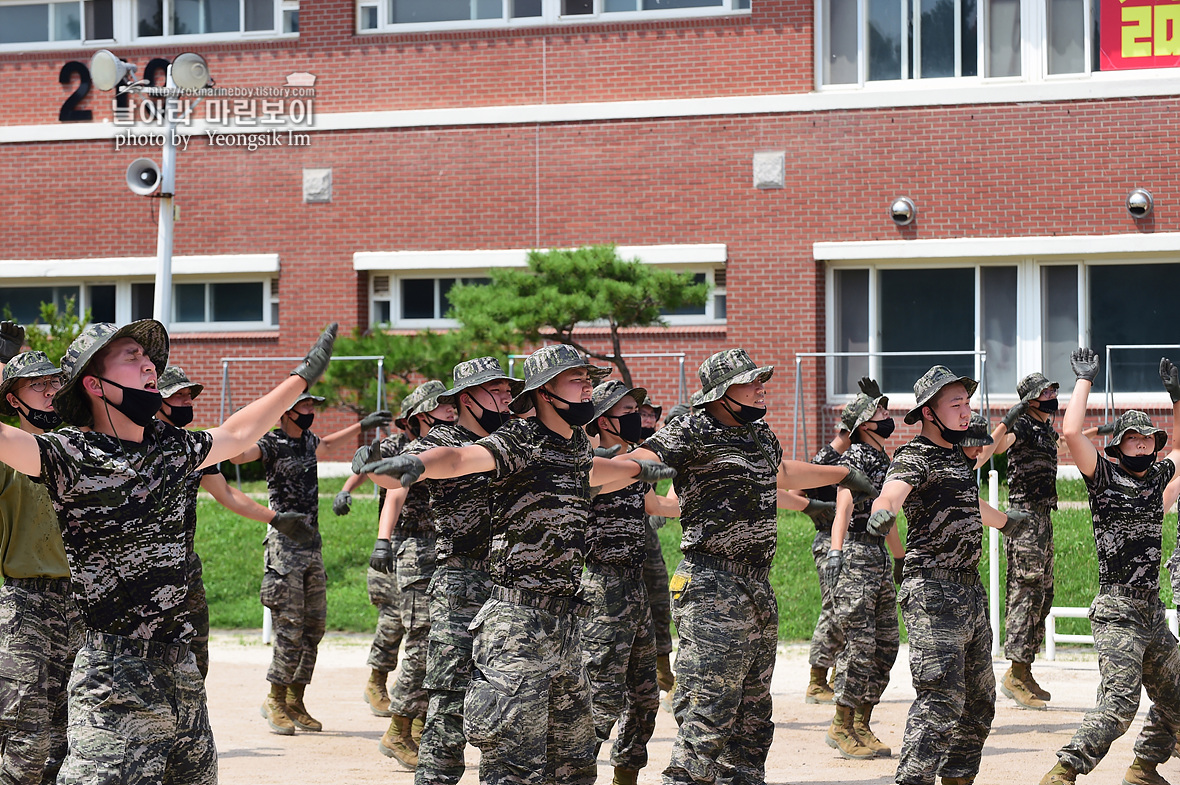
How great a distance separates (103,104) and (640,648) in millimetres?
17957

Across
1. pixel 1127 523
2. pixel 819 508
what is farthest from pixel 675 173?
pixel 1127 523

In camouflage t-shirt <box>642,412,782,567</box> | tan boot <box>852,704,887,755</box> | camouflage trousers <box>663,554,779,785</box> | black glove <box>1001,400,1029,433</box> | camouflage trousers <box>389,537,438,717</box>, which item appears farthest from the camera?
black glove <box>1001,400,1029,433</box>

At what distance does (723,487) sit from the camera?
696cm

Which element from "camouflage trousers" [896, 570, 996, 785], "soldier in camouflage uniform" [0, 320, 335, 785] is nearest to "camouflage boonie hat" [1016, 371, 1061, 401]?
"camouflage trousers" [896, 570, 996, 785]

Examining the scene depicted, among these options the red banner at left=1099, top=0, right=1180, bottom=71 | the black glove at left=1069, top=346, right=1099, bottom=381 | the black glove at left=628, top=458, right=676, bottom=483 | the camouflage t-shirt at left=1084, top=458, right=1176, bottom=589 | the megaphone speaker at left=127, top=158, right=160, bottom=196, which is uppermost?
the red banner at left=1099, top=0, right=1180, bottom=71

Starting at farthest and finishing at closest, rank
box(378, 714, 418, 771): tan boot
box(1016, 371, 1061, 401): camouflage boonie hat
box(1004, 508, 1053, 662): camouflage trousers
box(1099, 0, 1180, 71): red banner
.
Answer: box(1099, 0, 1180, 71): red banner, box(1004, 508, 1053, 662): camouflage trousers, box(1016, 371, 1061, 401): camouflage boonie hat, box(378, 714, 418, 771): tan boot

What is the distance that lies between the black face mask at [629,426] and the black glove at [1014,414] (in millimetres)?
3595

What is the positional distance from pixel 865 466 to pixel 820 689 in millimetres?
2164

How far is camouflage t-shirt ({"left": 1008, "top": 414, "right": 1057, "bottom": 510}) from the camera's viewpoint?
1114 cm

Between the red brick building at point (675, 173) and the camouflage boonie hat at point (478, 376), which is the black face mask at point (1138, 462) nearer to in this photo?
the camouflage boonie hat at point (478, 376)

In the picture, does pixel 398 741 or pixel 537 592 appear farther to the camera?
pixel 398 741

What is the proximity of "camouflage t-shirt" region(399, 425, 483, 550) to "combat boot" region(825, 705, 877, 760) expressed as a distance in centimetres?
321

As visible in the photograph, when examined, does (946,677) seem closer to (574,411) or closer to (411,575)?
(574,411)

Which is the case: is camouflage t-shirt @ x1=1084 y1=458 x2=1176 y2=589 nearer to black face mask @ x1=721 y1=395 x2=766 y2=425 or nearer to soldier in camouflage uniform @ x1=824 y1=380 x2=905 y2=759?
soldier in camouflage uniform @ x1=824 y1=380 x2=905 y2=759
